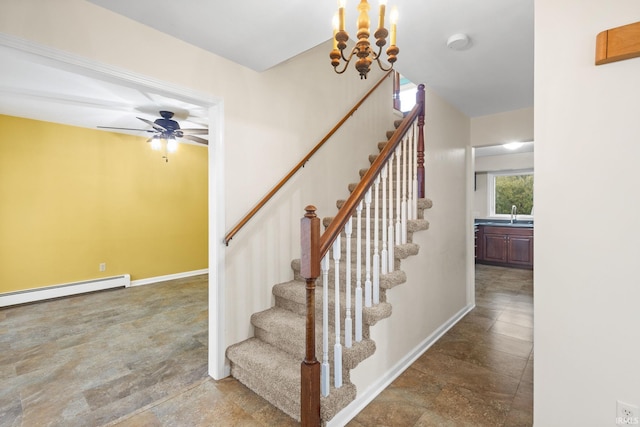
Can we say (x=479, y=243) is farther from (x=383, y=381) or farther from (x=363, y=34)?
(x=363, y=34)

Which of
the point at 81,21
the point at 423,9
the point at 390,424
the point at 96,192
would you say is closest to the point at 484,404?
the point at 390,424

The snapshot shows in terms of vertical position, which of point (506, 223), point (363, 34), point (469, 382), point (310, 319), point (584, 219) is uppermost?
point (363, 34)

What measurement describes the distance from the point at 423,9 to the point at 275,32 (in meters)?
0.92

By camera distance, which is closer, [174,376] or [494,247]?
[174,376]

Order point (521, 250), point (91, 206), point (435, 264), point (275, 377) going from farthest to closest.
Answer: point (521, 250) < point (91, 206) < point (435, 264) < point (275, 377)

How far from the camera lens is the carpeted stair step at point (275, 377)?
164 centimetres

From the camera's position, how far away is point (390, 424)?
168 centimetres

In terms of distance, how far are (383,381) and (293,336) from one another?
29.0 inches

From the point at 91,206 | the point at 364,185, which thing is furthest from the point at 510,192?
the point at 91,206

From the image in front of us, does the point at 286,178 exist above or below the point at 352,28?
below

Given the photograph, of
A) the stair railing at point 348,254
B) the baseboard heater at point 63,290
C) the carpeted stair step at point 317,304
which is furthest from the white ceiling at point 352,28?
the baseboard heater at point 63,290

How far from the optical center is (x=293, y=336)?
1.99 metres

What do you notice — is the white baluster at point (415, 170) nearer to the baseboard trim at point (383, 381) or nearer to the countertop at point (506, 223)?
the baseboard trim at point (383, 381)

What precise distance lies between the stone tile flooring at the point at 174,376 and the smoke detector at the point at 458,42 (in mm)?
2463
